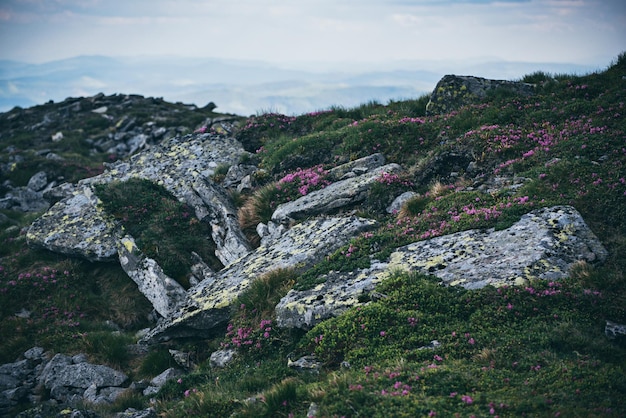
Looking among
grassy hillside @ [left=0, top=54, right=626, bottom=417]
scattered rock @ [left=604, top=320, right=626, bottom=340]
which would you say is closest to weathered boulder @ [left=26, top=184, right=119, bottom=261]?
grassy hillside @ [left=0, top=54, right=626, bottom=417]

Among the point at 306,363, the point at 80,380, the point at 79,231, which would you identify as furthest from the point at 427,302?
the point at 79,231

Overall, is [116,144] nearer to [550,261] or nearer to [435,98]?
[435,98]

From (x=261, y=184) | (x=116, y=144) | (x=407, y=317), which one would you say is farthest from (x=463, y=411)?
(x=116, y=144)

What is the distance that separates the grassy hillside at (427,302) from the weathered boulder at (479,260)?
1.01 ft

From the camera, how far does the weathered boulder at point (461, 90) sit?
19.4 metres

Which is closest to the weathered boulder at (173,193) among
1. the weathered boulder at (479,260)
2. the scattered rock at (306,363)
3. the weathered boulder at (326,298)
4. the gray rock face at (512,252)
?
the weathered boulder at (326,298)

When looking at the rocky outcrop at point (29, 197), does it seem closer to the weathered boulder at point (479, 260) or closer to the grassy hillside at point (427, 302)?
the grassy hillside at point (427, 302)

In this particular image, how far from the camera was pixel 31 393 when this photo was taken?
12.1 meters

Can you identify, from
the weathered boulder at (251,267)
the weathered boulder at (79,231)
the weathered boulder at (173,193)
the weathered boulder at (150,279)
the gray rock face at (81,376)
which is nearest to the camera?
the gray rock face at (81,376)

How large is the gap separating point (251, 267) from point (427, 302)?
5.97 meters

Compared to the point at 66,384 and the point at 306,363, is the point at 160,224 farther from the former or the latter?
the point at 306,363

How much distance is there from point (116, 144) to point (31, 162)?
31.6ft

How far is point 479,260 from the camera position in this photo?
9828 millimetres

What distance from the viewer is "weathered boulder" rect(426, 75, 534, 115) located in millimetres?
19375
